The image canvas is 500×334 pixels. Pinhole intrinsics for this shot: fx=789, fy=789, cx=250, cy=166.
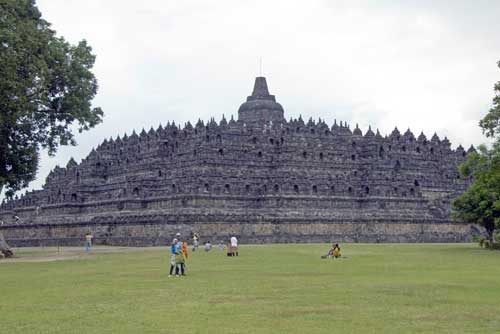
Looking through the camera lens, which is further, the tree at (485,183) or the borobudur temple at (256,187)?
the borobudur temple at (256,187)

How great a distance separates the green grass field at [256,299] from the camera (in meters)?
18.2

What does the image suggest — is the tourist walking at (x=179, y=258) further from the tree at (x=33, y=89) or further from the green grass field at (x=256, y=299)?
the tree at (x=33, y=89)

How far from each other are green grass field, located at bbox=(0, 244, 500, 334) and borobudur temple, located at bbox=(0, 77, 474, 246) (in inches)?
1293

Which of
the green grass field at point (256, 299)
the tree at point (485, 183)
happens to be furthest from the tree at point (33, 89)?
the tree at point (485, 183)

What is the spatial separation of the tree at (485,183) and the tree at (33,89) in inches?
1011

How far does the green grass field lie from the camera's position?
1817cm

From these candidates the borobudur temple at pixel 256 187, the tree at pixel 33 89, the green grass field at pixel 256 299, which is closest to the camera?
the green grass field at pixel 256 299

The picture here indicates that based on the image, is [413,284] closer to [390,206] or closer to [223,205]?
[223,205]

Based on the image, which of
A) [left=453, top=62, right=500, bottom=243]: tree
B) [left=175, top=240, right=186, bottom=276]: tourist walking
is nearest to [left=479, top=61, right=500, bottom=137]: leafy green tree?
[left=453, top=62, right=500, bottom=243]: tree

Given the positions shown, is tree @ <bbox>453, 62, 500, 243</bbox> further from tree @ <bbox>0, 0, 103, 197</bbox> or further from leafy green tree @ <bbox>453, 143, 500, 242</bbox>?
tree @ <bbox>0, 0, 103, 197</bbox>

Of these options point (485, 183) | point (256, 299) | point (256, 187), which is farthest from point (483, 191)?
point (256, 299)

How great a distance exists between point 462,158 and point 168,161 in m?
39.7

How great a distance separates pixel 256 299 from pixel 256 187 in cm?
5550

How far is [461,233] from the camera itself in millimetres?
79312
